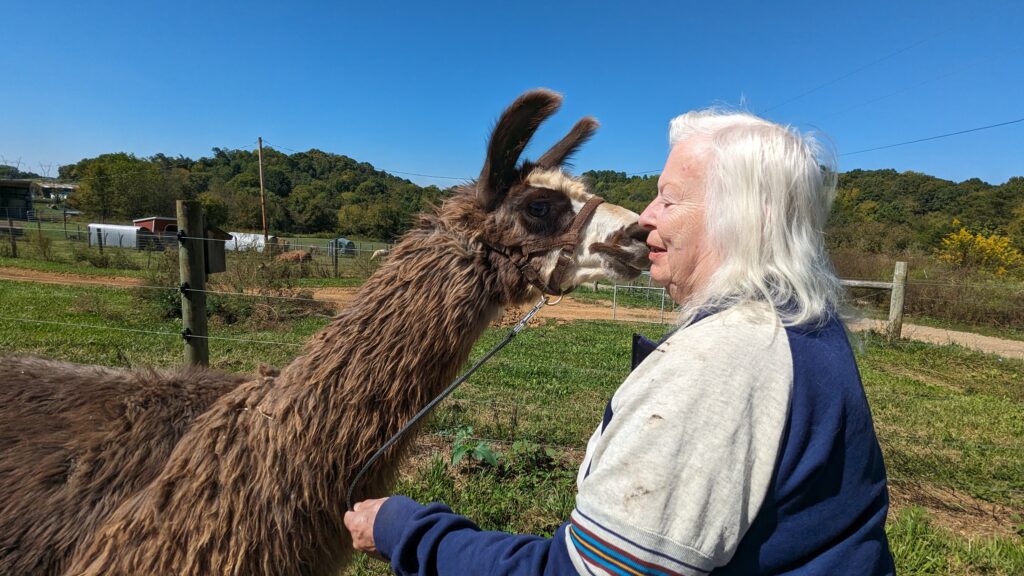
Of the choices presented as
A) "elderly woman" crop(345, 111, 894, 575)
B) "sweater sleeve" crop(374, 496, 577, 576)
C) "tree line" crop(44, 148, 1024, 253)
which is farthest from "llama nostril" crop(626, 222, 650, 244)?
"tree line" crop(44, 148, 1024, 253)

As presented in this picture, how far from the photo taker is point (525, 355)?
8.52 metres

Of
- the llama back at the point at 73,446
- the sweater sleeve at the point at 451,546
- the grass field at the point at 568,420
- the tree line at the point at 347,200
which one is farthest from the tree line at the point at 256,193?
the sweater sleeve at the point at 451,546

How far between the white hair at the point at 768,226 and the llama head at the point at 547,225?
2.47ft

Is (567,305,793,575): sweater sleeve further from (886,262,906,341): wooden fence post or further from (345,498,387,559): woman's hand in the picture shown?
(886,262,906,341): wooden fence post

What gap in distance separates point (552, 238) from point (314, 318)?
31.3 ft

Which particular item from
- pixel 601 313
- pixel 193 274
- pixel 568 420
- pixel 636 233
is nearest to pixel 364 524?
pixel 636 233

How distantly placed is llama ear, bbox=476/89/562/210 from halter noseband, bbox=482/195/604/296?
18 cm

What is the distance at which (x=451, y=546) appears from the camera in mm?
1032

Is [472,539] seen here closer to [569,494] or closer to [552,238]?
[552,238]

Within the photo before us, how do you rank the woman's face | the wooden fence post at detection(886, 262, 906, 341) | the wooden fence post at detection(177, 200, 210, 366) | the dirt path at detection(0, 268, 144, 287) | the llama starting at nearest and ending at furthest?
the woman's face
the llama
the wooden fence post at detection(177, 200, 210, 366)
the wooden fence post at detection(886, 262, 906, 341)
the dirt path at detection(0, 268, 144, 287)

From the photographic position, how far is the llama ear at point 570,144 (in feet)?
6.58

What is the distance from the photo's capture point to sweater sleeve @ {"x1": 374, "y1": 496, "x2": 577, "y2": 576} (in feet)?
3.06

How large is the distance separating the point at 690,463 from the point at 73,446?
1.94 metres

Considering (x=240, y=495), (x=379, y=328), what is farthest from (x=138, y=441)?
(x=379, y=328)
